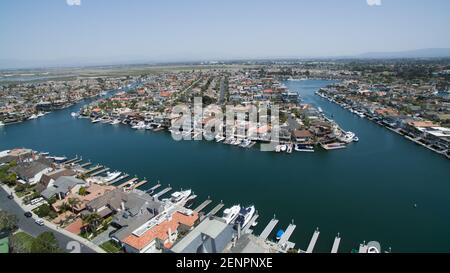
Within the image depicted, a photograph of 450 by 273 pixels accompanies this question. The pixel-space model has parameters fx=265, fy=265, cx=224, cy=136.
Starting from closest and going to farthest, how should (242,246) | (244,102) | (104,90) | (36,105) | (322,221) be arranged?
(242,246), (322,221), (244,102), (36,105), (104,90)

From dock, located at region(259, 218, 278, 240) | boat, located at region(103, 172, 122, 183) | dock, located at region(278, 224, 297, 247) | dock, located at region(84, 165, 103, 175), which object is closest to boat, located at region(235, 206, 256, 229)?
dock, located at region(259, 218, 278, 240)

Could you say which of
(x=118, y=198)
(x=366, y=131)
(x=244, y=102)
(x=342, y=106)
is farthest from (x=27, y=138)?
(x=342, y=106)

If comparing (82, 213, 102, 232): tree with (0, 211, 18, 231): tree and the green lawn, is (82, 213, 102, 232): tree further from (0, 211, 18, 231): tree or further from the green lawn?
(0, 211, 18, 231): tree

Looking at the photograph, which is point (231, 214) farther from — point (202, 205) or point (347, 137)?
point (347, 137)

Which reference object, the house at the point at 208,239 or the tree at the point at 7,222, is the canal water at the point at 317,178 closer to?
the house at the point at 208,239

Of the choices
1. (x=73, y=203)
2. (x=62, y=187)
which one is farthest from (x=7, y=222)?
(x=62, y=187)

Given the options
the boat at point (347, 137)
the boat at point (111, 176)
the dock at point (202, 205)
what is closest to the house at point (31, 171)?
the boat at point (111, 176)

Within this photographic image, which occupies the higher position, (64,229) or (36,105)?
(36,105)
